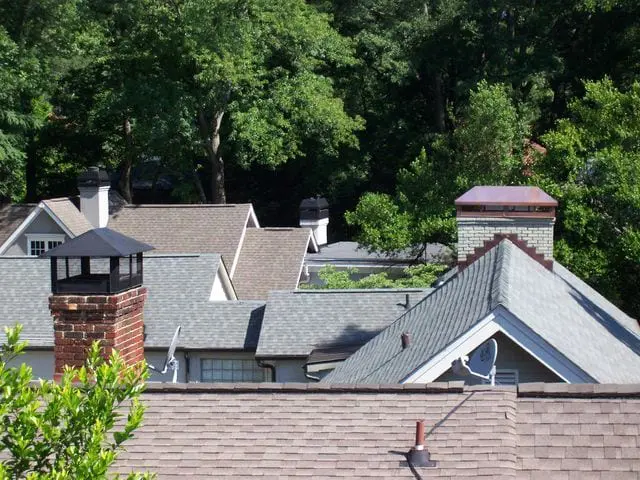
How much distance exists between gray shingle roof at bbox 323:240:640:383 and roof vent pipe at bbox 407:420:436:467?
10.4 ft

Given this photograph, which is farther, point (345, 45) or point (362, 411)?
point (345, 45)

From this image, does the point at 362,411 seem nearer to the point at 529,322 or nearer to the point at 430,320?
the point at 529,322

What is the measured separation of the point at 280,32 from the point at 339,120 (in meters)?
3.73

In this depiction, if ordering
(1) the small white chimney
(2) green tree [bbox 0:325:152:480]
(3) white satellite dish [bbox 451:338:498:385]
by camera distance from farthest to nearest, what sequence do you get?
(1) the small white chimney, (3) white satellite dish [bbox 451:338:498:385], (2) green tree [bbox 0:325:152:480]

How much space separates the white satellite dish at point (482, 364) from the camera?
33.0 feet

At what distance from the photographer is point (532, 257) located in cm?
1650

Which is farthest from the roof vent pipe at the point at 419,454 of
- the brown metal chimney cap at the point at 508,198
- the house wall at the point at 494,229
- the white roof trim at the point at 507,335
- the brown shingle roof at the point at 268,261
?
the brown shingle roof at the point at 268,261

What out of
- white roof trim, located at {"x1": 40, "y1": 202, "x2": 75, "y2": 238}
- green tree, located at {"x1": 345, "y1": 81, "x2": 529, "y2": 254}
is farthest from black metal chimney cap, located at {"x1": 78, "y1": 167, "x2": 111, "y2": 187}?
green tree, located at {"x1": 345, "y1": 81, "x2": 529, "y2": 254}

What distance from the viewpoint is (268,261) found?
29719 mm

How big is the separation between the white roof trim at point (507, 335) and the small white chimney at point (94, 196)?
2080 cm

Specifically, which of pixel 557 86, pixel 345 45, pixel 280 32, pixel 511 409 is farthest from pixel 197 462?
pixel 557 86

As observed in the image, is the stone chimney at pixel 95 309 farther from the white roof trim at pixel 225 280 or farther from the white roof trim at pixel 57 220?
the white roof trim at pixel 57 220

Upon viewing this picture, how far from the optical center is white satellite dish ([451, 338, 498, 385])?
10.1 meters

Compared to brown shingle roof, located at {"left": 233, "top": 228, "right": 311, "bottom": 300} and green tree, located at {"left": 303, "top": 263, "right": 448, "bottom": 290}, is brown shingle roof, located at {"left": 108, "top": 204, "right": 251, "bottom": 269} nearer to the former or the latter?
brown shingle roof, located at {"left": 233, "top": 228, "right": 311, "bottom": 300}
